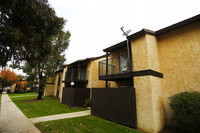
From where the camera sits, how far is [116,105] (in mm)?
6328

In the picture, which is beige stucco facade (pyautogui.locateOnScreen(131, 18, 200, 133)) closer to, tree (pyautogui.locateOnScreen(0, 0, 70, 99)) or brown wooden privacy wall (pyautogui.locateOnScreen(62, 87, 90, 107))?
tree (pyautogui.locateOnScreen(0, 0, 70, 99))

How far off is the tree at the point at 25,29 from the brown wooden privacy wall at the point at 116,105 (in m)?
5.04

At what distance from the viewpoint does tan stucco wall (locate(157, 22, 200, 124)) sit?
512 cm

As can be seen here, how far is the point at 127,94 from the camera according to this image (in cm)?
590

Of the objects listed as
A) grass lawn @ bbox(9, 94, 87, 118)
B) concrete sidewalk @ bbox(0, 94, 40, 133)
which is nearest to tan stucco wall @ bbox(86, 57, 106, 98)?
grass lawn @ bbox(9, 94, 87, 118)

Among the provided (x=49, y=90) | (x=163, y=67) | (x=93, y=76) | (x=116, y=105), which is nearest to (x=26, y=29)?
(x=116, y=105)

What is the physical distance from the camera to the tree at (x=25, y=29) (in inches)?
138

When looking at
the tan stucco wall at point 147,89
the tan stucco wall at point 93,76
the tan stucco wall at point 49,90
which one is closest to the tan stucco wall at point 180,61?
the tan stucco wall at point 147,89

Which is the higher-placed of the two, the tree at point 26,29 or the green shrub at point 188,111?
the tree at point 26,29

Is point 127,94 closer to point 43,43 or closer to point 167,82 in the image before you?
point 167,82

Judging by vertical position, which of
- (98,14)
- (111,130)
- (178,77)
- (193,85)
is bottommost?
(111,130)

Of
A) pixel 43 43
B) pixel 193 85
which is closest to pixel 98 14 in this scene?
pixel 43 43

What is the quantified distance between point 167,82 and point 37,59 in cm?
796

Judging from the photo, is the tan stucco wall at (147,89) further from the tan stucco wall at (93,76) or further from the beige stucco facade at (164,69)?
the tan stucco wall at (93,76)
